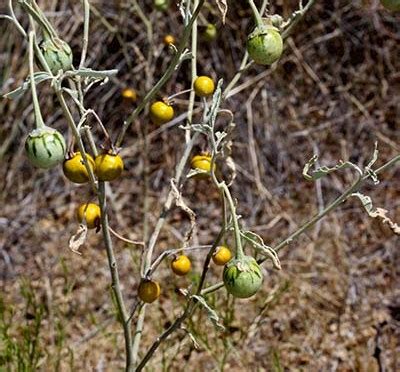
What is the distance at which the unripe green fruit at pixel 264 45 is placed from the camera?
4.81 feet

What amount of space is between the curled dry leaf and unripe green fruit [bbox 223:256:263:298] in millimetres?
317

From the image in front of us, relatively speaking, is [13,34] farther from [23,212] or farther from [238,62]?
[238,62]

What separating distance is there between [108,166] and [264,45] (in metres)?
0.37

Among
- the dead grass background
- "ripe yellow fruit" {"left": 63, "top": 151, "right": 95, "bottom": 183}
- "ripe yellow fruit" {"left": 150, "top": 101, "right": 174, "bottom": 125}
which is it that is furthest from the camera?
the dead grass background

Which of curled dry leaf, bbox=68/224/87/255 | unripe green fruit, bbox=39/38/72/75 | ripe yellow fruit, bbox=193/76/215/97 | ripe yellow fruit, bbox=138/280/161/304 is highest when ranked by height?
unripe green fruit, bbox=39/38/72/75

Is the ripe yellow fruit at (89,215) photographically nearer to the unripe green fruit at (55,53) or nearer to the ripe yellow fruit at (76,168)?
the ripe yellow fruit at (76,168)

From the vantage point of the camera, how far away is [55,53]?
1.42 metres

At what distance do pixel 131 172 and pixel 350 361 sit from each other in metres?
1.64

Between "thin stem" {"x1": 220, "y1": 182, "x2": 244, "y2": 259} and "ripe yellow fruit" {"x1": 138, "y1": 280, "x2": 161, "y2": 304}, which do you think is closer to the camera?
"thin stem" {"x1": 220, "y1": 182, "x2": 244, "y2": 259}

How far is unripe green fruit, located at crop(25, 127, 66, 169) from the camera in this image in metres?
1.32

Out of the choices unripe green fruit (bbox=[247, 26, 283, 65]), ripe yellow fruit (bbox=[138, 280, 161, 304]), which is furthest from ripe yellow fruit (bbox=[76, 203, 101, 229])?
unripe green fruit (bbox=[247, 26, 283, 65])

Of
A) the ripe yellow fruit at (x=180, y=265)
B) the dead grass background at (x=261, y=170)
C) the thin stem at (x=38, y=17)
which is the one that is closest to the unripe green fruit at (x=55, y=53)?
the thin stem at (x=38, y=17)

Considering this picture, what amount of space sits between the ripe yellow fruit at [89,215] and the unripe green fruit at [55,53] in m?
0.34

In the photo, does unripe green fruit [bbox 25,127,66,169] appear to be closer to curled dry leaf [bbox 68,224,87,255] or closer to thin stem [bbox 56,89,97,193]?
thin stem [bbox 56,89,97,193]
